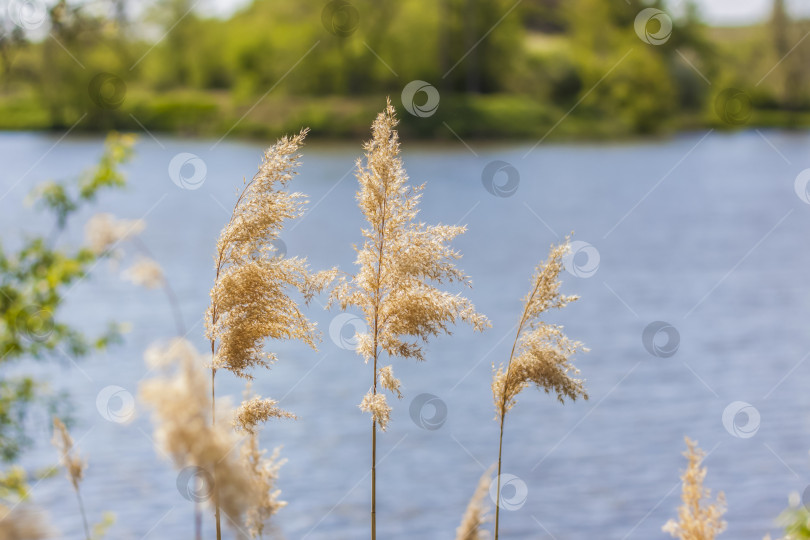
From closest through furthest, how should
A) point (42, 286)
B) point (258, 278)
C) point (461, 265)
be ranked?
point (258, 278) → point (42, 286) → point (461, 265)

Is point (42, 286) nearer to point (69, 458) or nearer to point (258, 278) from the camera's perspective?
point (69, 458)

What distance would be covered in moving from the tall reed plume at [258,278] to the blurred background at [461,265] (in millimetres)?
306

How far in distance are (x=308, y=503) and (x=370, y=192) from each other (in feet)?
34.3

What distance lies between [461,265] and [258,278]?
22.6m

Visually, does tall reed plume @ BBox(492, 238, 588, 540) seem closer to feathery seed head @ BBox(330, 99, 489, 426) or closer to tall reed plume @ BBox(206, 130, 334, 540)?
feathery seed head @ BBox(330, 99, 489, 426)

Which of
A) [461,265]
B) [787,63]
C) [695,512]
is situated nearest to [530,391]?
[461,265]

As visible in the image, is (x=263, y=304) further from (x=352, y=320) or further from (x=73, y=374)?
(x=73, y=374)

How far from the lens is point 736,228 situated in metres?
35.3

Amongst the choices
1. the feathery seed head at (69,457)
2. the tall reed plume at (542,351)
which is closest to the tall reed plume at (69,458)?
the feathery seed head at (69,457)

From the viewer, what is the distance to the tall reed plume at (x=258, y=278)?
2.94 metres

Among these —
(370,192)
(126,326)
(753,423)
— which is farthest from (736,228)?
(370,192)

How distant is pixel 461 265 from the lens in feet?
83.4

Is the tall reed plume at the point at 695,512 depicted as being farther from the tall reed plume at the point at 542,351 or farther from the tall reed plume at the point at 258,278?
the tall reed plume at the point at 258,278

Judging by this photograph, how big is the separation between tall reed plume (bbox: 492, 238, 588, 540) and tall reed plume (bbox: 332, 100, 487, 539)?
10.1 inches
